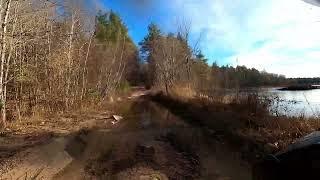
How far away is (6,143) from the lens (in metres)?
13.6

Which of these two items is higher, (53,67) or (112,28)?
(112,28)

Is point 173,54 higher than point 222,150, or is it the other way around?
point 173,54

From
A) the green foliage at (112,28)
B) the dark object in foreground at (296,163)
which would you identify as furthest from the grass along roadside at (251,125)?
the green foliage at (112,28)

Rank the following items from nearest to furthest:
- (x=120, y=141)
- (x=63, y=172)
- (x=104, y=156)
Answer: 1. (x=63, y=172)
2. (x=104, y=156)
3. (x=120, y=141)

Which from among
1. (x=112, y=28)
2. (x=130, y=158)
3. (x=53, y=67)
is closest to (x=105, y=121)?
(x=53, y=67)

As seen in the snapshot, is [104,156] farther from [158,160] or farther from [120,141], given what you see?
[120,141]

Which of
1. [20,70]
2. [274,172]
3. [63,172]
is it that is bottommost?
[63,172]

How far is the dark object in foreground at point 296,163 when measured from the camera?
15.8ft

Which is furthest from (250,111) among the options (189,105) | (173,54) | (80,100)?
(173,54)

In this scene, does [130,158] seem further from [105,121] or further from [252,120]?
[105,121]

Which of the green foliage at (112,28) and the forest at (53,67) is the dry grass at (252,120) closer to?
the forest at (53,67)

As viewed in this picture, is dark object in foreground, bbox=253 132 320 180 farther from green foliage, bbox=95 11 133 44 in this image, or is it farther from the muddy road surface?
green foliage, bbox=95 11 133 44

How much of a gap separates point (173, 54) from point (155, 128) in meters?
36.0

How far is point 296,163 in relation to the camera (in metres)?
5.00
